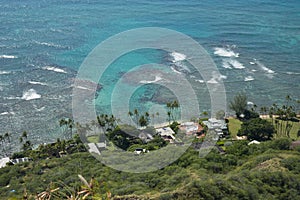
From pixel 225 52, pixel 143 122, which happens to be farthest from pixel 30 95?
pixel 225 52

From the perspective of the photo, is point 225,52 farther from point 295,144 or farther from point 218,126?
point 295,144

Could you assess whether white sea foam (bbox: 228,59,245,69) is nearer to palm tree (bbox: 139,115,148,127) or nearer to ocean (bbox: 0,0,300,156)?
ocean (bbox: 0,0,300,156)

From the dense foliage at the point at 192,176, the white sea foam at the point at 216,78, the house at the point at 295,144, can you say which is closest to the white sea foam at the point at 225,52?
the white sea foam at the point at 216,78

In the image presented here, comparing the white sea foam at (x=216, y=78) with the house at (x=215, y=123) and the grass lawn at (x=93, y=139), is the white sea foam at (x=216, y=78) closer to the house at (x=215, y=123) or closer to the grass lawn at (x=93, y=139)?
the house at (x=215, y=123)

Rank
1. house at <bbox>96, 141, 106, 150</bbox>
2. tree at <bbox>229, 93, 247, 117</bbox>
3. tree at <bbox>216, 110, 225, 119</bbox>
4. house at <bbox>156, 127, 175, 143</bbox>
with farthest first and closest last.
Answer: tree at <bbox>229, 93, 247, 117</bbox> → tree at <bbox>216, 110, 225, 119</bbox> → house at <bbox>156, 127, 175, 143</bbox> → house at <bbox>96, 141, 106, 150</bbox>

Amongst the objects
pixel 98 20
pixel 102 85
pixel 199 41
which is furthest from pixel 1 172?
pixel 98 20

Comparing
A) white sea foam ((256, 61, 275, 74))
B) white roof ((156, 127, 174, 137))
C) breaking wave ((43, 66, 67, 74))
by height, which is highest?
breaking wave ((43, 66, 67, 74))

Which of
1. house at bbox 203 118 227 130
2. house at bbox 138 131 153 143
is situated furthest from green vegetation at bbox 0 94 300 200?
house at bbox 203 118 227 130
